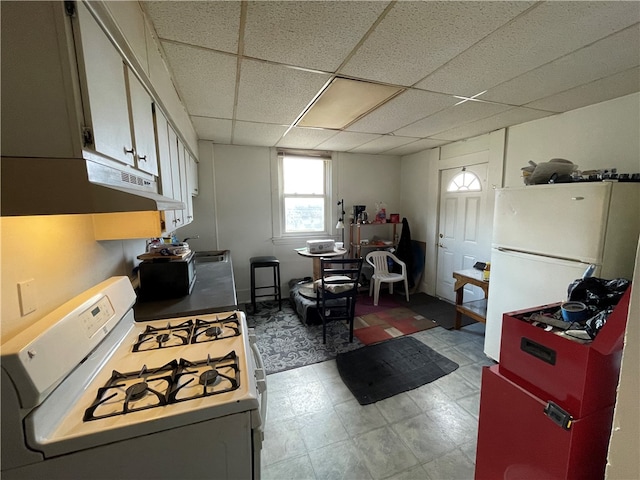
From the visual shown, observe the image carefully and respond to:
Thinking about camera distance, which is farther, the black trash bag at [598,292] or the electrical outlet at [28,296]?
the black trash bag at [598,292]

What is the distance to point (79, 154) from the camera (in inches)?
28.4

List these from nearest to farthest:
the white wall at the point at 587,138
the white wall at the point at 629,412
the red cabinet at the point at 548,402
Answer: the white wall at the point at 629,412
the red cabinet at the point at 548,402
the white wall at the point at 587,138

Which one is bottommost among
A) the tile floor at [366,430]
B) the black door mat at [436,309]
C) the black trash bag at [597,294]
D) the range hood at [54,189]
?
the tile floor at [366,430]

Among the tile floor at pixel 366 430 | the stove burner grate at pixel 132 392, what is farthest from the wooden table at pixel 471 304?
the stove burner grate at pixel 132 392

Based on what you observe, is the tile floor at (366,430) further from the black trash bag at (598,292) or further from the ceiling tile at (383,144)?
the ceiling tile at (383,144)

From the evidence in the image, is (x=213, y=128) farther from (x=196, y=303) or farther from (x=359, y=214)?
(x=359, y=214)

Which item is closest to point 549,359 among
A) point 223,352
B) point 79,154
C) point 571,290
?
point 571,290

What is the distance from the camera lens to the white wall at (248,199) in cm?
372

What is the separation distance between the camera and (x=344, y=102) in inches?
88.4

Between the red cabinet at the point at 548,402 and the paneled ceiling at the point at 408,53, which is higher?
the paneled ceiling at the point at 408,53

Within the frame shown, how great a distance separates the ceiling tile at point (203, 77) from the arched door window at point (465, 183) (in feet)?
10.1

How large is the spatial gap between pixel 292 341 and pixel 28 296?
229 cm

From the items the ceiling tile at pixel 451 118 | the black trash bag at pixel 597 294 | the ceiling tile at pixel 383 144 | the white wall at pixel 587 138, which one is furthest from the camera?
the ceiling tile at pixel 383 144

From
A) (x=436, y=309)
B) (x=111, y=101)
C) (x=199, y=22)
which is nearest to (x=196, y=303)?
(x=111, y=101)
